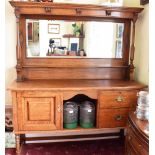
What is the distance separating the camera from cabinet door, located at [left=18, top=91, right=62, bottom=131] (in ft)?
6.22

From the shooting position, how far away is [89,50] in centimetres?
231

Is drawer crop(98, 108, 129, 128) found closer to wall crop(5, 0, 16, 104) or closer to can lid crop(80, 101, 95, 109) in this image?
can lid crop(80, 101, 95, 109)

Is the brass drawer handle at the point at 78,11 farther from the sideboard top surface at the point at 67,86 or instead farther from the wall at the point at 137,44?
the sideboard top surface at the point at 67,86

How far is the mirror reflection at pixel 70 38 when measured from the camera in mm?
2209

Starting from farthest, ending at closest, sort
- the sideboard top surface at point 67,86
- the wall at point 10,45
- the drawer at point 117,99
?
the wall at point 10,45, the drawer at point 117,99, the sideboard top surface at point 67,86

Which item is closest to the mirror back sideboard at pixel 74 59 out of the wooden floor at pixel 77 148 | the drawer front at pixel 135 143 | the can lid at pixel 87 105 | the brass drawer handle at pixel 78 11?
the brass drawer handle at pixel 78 11

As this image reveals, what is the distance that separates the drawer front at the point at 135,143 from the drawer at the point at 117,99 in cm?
46

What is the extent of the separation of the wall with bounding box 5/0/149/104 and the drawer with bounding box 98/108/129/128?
0.43 metres

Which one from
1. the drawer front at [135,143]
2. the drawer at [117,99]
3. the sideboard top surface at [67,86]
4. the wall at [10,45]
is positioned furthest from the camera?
the wall at [10,45]

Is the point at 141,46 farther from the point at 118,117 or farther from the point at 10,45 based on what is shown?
the point at 10,45

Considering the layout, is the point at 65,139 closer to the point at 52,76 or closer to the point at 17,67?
the point at 52,76

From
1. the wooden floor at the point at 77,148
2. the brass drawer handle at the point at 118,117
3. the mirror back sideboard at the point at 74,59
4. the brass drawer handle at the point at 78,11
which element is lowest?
the wooden floor at the point at 77,148
